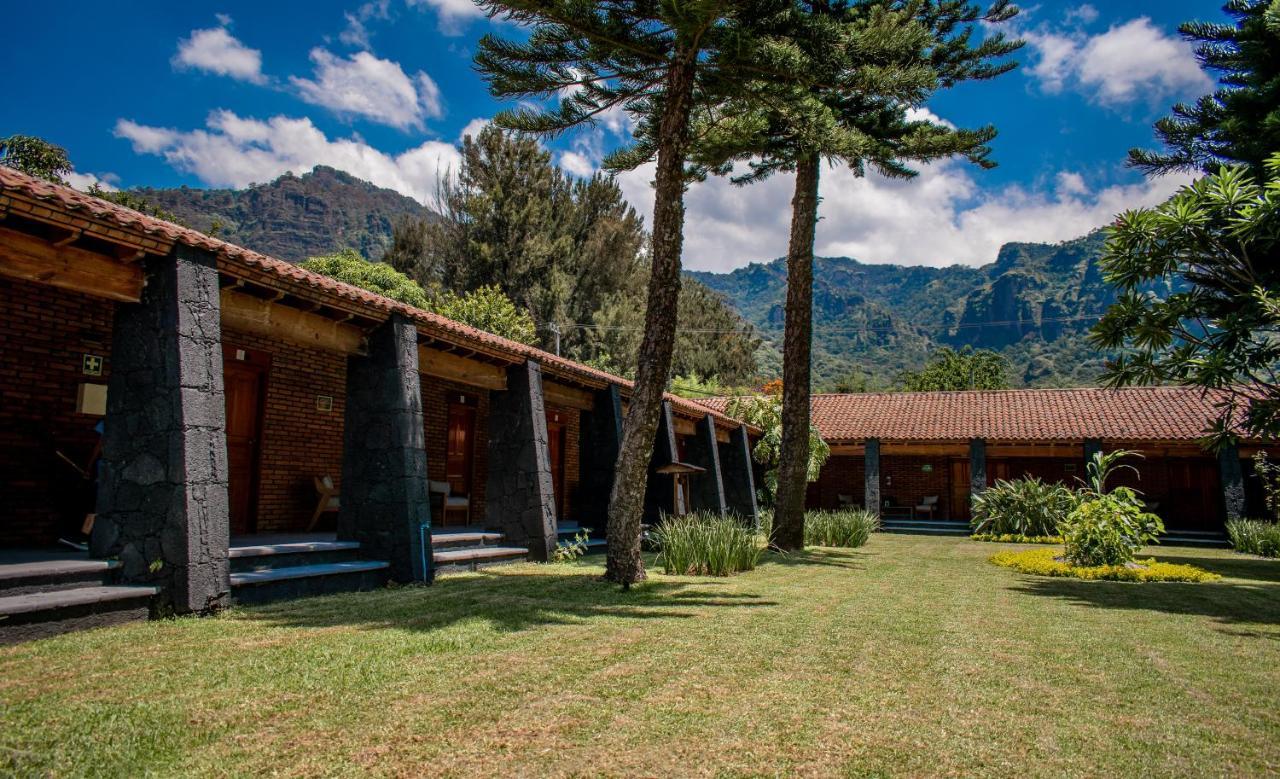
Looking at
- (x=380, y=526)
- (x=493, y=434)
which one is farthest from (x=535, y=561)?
(x=380, y=526)

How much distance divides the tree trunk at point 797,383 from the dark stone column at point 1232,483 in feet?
45.8

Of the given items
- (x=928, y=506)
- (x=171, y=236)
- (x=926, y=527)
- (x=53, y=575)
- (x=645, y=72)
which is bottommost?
(x=926, y=527)

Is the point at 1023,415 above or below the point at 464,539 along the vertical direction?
above

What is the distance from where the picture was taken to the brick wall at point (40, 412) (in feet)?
21.3

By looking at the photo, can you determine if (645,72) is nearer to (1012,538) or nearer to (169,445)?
(169,445)

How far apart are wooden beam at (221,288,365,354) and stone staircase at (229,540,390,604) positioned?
2.03 meters

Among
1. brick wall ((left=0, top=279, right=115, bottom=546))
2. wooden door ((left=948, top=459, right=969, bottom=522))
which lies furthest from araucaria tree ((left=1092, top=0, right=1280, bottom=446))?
wooden door ((left=948, top=459, right=969, bottom=522))

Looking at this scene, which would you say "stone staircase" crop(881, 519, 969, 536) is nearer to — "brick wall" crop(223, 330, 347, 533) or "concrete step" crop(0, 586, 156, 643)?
"brick wall" crop(223, 330, 347, 533)

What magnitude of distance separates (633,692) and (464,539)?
6.20m

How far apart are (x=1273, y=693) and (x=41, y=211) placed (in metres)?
8.22

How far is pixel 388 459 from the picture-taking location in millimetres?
8008

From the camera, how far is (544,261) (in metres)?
28.3

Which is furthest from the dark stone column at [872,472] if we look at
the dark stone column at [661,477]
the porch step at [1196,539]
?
the dark stone column at [661,477]

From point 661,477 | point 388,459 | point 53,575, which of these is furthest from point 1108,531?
point 53,575
